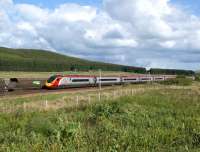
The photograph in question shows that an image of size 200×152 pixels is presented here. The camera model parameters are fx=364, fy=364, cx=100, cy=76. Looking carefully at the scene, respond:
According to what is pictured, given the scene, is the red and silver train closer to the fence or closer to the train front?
the train front

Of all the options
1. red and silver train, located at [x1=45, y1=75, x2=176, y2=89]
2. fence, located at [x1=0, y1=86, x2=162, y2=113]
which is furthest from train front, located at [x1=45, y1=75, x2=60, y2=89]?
fence, located at [x1=0, y1=86, x2=162, y2=113]

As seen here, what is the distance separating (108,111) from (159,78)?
8456 cm

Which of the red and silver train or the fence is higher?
the red and silver train

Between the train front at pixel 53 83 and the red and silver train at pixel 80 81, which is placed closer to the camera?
the train front at pixel 53 83

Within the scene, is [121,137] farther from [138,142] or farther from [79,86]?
[79,86]

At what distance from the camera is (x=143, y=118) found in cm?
2048

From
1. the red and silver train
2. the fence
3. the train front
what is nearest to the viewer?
the fence

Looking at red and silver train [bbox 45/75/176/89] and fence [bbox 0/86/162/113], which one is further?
red and silver train [bbox 45/75/176/89]

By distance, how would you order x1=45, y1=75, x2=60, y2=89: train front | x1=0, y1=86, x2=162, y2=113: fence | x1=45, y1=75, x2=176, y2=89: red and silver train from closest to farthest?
x1=0, y1=86, x2=162, y2=113: fence < x1=45, y1=75, x2=60, y2=89: train front < x1=45, y1=75, x2=176, y2=89: red and silver train

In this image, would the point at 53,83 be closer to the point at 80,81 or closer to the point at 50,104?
the point at 80,81

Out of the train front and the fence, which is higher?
the train front

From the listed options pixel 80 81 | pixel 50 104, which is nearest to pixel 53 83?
pixel 80 81

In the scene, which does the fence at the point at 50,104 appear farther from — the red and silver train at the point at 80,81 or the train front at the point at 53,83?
the red and silver train at the point at 80,81

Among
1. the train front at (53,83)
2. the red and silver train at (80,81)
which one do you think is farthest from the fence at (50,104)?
the red and silver train at (80,81)
